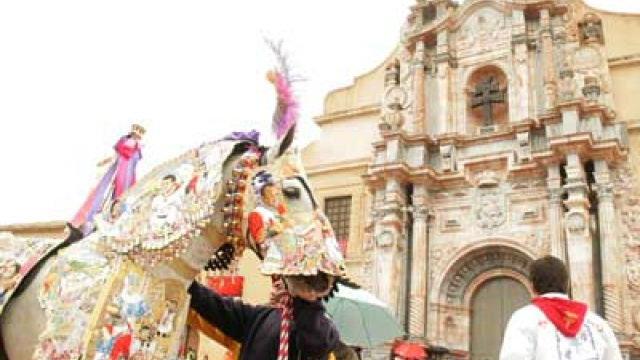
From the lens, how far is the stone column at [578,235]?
38.6ft

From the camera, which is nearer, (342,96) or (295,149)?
(295,149)

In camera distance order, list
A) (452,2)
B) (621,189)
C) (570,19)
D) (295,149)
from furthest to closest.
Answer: (452,2), (570,19), (621,189), (295,149)

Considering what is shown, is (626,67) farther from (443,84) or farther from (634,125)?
(443,84)

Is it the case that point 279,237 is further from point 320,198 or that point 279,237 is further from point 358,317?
point 320,198

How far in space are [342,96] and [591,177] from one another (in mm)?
7720

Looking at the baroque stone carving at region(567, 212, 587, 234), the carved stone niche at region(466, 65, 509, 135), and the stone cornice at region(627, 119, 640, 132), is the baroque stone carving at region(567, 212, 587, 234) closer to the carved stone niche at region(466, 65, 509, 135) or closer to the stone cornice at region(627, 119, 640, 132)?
the stone cornice at region(627, 119, 640, 132)

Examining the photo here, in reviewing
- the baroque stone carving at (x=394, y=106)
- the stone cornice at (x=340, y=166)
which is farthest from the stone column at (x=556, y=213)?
the stone cornice at (x=340, y=166)

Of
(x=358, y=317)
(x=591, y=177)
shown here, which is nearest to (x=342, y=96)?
(x=591, y=177)

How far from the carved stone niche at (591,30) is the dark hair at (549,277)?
1244 centimetres

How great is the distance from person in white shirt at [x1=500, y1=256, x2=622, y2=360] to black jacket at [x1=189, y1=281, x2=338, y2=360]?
1191 millimetres

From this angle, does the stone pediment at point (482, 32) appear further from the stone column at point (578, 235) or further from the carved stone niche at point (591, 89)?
the stone column at point (578, 235)

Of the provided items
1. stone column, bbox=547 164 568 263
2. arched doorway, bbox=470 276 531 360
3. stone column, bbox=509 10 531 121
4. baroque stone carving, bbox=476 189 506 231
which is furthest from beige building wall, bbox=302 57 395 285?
stone column, bbox=547 164 568 263

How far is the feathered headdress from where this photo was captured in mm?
3076

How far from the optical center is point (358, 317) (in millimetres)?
9219
